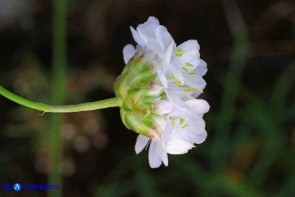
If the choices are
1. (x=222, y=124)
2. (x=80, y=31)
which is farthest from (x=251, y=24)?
(x=80, y=31)

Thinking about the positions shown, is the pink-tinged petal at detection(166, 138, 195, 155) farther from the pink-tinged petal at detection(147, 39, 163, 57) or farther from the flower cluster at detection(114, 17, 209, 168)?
the pink-tinged petal at detection(147, 39, 163, 57)

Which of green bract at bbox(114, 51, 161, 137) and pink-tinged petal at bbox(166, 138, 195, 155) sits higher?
green bract at bbox(114, 51, 161, 137)

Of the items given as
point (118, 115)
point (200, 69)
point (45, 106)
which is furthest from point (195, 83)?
point (118, 115)

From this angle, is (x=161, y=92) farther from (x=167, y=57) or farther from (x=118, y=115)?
(x=118, y=115)

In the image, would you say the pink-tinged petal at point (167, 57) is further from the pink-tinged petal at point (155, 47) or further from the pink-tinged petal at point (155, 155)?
the pink-tinged petal at point (155, 155)

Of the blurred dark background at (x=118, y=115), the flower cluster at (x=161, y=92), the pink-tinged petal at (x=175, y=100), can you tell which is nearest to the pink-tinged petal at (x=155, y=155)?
the flower cluster at (x=161, y=92)

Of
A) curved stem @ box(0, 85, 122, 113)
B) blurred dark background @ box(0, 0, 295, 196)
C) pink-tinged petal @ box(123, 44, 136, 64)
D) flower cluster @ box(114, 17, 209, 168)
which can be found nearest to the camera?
curved stem @ box(0, 85, 122, 113)

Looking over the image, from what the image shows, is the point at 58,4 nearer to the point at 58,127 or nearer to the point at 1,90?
the point at 58,127

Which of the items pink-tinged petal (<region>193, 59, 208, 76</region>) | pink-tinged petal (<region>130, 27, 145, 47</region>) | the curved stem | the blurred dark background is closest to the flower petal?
pink-tinged petal (<region>193, 59, 208, 76</region>)
